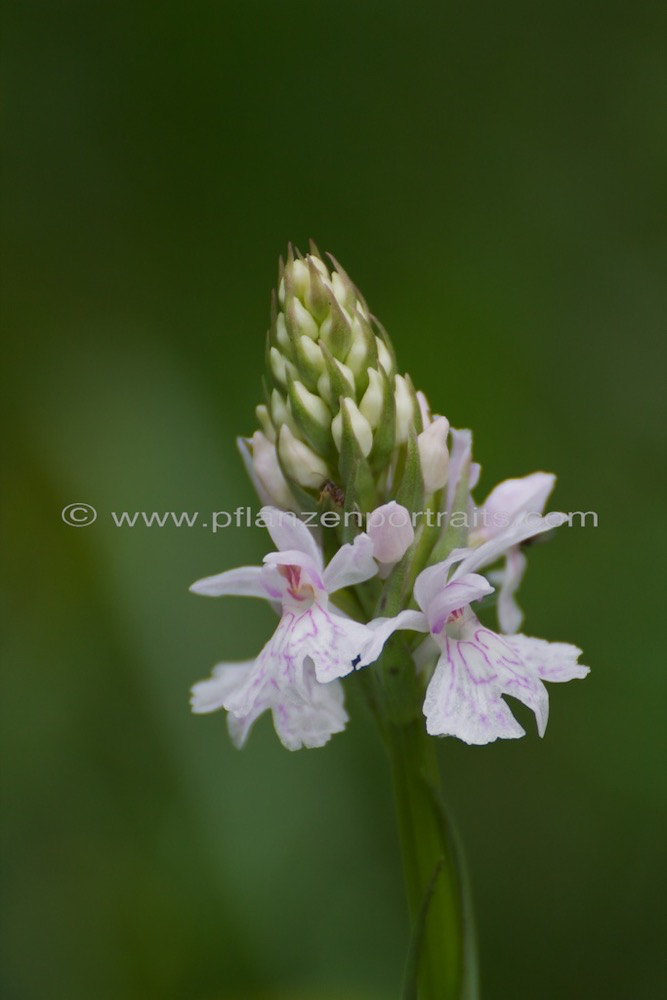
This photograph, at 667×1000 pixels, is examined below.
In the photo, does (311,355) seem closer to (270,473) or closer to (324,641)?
(270,473)

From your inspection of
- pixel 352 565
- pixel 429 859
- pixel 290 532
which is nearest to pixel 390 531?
pixel 352 565

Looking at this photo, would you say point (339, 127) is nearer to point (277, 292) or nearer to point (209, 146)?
point (209, 146)

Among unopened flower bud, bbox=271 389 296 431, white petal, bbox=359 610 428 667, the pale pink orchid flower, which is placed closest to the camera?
white petal, bbox=359 610 428 667

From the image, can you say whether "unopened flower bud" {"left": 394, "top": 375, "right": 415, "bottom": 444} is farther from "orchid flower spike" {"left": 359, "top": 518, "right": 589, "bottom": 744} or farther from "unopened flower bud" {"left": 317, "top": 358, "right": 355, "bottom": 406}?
"orchid flower spike" {"left": 359, "top": 518, "right": 589, "bottom": 744}

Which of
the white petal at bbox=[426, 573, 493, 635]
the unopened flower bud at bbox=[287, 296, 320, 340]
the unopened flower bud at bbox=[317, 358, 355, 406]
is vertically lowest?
the white petal at bbox=[426, 573, 493, 635]

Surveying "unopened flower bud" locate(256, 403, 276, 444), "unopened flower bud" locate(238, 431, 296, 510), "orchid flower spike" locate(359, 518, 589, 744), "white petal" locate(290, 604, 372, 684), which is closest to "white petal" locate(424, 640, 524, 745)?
"orchid flower spike" locate(359, 518, 589, 744)

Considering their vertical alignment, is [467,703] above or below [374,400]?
below

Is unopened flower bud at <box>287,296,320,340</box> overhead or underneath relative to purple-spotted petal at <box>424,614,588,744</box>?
overhead

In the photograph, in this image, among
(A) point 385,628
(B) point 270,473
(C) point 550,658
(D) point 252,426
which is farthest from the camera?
(D) point 252,426

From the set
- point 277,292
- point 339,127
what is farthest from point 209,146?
point 277,292
